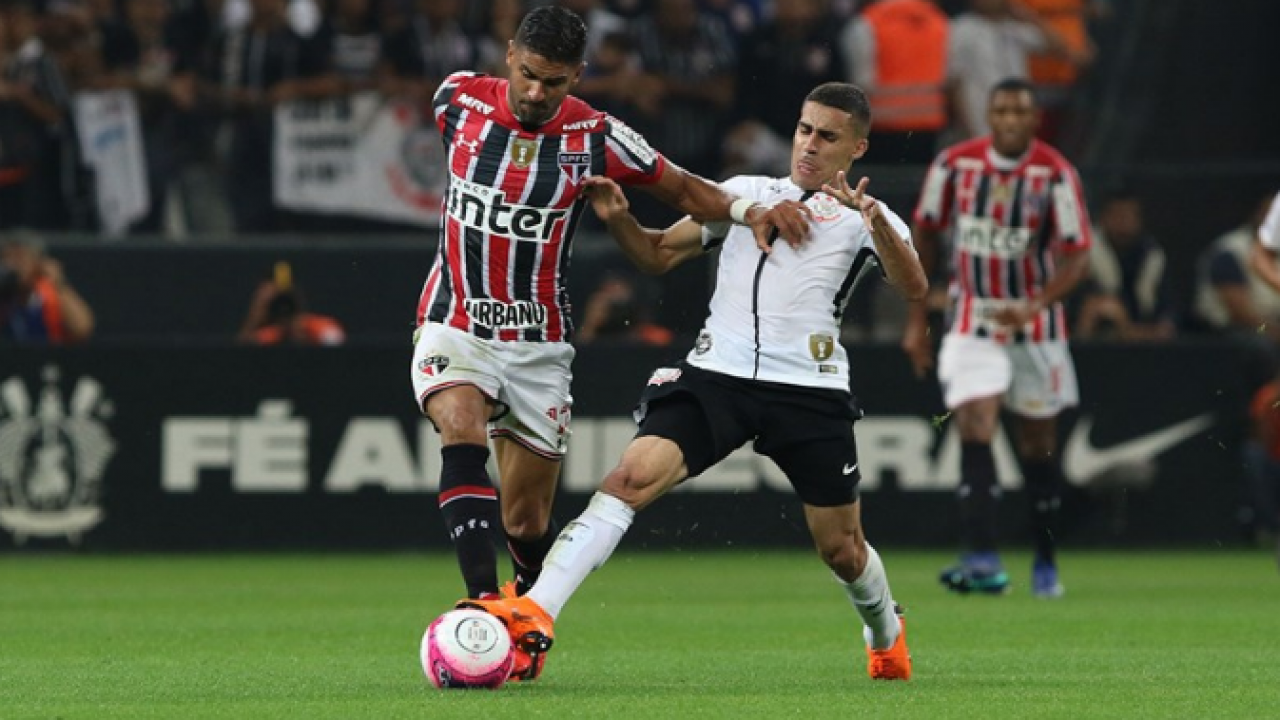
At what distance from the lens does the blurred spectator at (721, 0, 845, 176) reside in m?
17.0

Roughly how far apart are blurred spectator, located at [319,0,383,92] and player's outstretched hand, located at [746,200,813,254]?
8.64 metres

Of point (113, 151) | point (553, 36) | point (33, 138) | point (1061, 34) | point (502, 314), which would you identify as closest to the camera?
point (553, 36)

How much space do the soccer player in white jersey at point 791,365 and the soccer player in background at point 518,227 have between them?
23cm

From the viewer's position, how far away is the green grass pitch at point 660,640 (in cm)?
768

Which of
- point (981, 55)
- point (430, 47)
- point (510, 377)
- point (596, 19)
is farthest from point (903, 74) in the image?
point (510, 377)

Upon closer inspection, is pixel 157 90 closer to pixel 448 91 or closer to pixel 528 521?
pixel 448 91

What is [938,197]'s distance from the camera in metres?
13.4

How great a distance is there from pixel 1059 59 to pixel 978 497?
5.79 meters

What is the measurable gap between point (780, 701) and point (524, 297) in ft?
6.46

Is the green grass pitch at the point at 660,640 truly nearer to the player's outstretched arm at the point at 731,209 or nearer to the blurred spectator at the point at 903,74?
the player's outstretched arm at the point at 731,209

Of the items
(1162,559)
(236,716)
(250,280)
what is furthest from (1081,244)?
(236,716)

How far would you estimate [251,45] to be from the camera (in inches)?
671

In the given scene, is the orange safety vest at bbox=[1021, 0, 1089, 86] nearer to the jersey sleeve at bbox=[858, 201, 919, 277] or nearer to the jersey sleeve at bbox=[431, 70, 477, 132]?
the jersey sleeve at bbox=[431, 70, 477, 132]

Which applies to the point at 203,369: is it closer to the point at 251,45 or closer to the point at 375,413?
the point at 375,413
